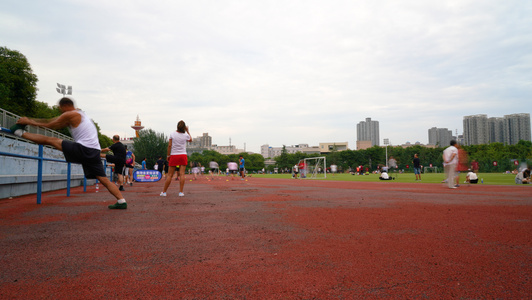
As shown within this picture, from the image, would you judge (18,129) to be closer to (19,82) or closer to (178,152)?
(178,152)

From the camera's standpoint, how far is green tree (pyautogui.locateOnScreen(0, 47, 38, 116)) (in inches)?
1506

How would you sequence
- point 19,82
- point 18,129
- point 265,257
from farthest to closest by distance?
1. point 19,82
2. point 18,129
3. point 265,257

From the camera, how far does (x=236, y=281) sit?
218 cm

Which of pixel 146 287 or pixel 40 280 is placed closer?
pixel 146 287

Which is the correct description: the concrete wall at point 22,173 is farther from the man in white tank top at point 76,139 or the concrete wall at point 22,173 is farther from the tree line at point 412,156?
the tree line at point 412,156

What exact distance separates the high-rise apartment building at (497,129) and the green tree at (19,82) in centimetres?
17925

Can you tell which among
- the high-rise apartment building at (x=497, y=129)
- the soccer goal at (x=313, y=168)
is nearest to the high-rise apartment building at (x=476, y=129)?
the high-rise apartment building at (x=497, y=129)

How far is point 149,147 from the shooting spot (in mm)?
67812

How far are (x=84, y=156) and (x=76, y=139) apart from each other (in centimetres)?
34

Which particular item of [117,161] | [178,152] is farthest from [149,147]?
[178,152]

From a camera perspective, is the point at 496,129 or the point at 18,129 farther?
the point at 496,129

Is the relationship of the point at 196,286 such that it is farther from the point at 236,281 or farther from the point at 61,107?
the point at 61,107

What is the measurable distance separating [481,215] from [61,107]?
24.3 ft

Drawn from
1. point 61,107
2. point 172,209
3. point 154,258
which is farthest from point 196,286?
point 61,107
